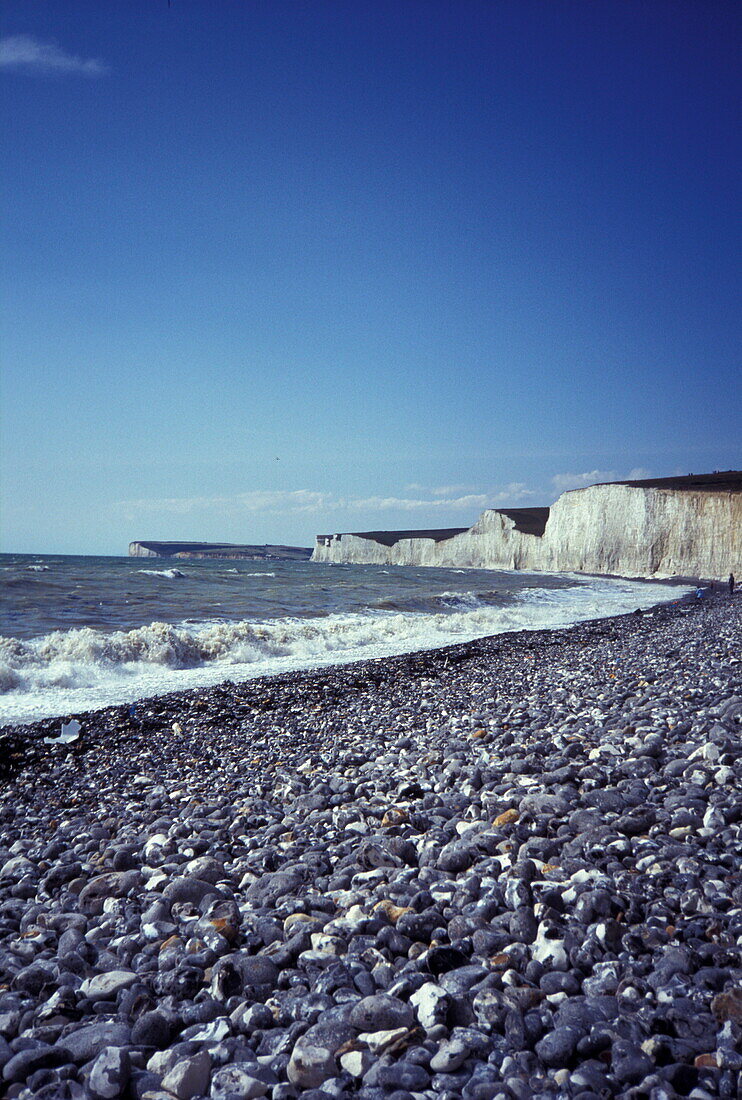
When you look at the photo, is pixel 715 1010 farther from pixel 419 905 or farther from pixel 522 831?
pixel 522 831

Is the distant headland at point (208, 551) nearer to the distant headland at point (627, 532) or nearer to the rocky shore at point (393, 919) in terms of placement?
the distant headland at point (627, 532)

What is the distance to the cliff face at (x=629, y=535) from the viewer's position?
55.1 m

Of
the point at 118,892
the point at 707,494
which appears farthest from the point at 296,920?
the point at 707,494

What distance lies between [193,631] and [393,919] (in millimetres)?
14233

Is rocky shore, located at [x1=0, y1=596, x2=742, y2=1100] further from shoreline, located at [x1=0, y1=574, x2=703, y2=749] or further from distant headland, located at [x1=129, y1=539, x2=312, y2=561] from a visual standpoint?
distant headland, located at [x1=129, y1=539, x2=312, y2=561]

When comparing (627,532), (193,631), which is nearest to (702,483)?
(627,532)

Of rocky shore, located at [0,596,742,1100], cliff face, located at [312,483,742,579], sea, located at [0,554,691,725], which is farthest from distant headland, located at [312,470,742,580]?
rocky shore, located at [0,596,742,1100]

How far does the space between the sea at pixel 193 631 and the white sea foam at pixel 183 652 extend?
0.10 ft

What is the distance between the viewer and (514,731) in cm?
596

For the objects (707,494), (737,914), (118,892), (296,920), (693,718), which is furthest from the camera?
(707,494)

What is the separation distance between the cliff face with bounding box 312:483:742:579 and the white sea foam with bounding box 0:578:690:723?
134 feet

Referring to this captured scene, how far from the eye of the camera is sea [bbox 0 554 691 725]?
11359 mm

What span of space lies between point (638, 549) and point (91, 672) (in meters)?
60.6

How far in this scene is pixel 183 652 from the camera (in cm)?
1406
